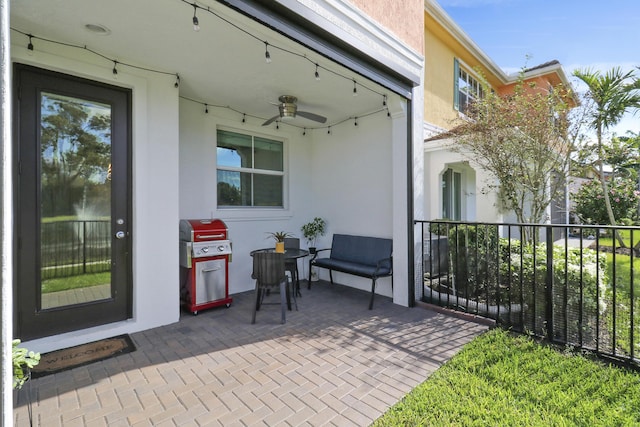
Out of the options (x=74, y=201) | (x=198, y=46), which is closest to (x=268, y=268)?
(x=74, y=201)

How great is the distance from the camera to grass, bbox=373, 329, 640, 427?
6.59 ft

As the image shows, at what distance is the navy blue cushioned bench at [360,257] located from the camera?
4393 mm

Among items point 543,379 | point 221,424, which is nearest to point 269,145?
point 221,424

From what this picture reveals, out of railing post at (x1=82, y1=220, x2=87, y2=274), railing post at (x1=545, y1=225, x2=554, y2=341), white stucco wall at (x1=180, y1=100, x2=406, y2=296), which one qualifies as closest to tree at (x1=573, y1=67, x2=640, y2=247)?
railing post at (x1=545, y1=225, x2=554, y2=341)

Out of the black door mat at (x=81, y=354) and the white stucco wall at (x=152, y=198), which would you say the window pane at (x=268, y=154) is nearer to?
the white stucco wall at (x=152, y=198)

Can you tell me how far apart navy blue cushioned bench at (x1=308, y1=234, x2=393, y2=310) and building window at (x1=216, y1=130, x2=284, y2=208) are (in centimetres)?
143

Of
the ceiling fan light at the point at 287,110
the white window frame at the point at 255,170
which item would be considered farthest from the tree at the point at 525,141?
the white window frame at the point at 255,170

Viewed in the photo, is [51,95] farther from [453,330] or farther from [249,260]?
[453,330]

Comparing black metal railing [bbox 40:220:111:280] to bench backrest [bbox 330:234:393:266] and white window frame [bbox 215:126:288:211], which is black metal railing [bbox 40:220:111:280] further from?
bench backrest [bbox 330:234:393:266]

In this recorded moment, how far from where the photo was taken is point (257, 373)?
2.60 meters

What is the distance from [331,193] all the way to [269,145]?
147 cm

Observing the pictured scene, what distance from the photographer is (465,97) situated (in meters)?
7.69

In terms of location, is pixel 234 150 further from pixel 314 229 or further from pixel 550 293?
pixel 550 293

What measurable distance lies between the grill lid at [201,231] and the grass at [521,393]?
292 centimetres
